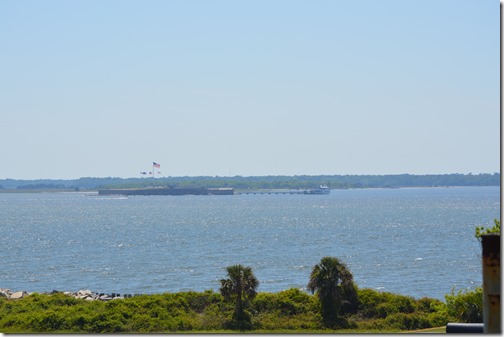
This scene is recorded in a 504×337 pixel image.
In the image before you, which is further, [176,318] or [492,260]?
[176,318]

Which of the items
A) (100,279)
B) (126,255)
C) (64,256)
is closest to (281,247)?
(126,255)

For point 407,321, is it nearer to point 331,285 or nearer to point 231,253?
point 331,285

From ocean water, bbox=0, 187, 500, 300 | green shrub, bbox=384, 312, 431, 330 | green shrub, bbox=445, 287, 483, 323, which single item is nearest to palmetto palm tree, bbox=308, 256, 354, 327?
green shrub, bbox=384, 312, 431, 330

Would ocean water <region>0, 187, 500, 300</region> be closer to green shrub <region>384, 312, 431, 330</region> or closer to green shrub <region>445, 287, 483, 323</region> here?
green shrub <region>384, 312, 431, 330</region>

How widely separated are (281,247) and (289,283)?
3257 cm

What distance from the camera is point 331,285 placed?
34.6 metres

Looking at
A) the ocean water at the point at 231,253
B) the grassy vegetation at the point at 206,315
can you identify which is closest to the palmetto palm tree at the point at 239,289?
the grassy vegetation at the point at 206,315

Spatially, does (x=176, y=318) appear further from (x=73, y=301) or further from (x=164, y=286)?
(x=164, y=286)

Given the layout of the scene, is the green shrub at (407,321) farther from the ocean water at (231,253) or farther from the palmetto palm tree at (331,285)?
the ocean water at (231,253)

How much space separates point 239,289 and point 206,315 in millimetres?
2055

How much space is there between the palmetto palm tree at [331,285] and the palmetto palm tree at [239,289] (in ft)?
9.02

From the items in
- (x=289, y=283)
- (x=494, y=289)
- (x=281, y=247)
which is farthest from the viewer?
(x=281, y=247)

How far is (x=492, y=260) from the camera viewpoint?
6082 mm

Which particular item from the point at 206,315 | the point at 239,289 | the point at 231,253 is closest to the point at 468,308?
the point at 239,289
